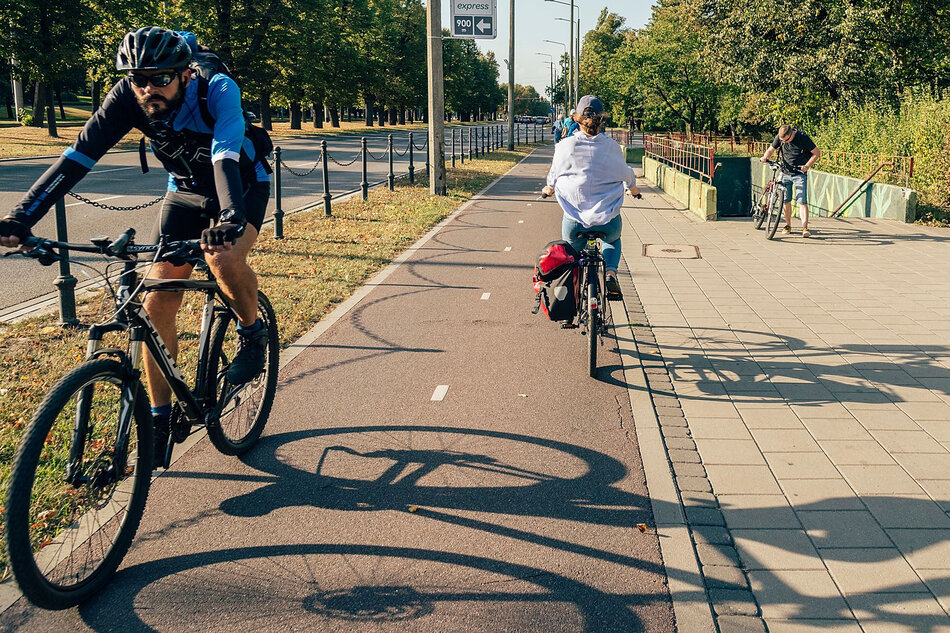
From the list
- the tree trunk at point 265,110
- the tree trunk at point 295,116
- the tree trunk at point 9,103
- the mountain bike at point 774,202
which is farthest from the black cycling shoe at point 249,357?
the tree trunk at point 9,103

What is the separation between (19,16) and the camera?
33125 mm

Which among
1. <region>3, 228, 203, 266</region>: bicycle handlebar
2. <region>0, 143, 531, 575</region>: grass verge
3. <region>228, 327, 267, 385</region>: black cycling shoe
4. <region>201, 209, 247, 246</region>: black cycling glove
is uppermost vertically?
<region>201, 209, 247, 246</region>: black cycling glove

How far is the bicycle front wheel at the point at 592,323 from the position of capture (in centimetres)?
602

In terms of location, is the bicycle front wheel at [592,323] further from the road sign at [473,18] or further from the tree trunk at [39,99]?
the tree trunk at [39,99]

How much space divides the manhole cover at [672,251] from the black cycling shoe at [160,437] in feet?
27.7

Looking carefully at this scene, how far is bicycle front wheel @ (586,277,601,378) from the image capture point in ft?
19.8

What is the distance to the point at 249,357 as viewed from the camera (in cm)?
431

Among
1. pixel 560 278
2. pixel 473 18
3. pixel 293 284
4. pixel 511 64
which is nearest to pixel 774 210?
pixel 293 284

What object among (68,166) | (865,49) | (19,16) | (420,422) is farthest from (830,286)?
(19,16)

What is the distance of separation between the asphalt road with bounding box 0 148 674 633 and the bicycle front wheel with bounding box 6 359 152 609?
13 centimetres

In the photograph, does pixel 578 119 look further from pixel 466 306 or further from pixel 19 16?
pixel 19 16

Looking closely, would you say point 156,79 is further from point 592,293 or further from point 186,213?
point 592,293

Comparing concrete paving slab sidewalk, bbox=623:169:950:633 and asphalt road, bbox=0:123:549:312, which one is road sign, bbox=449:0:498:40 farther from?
concrete paving slab sidewalk, bbox=623:169:950:633

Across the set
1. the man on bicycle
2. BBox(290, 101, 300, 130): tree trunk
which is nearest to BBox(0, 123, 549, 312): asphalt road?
the man on bicycle
